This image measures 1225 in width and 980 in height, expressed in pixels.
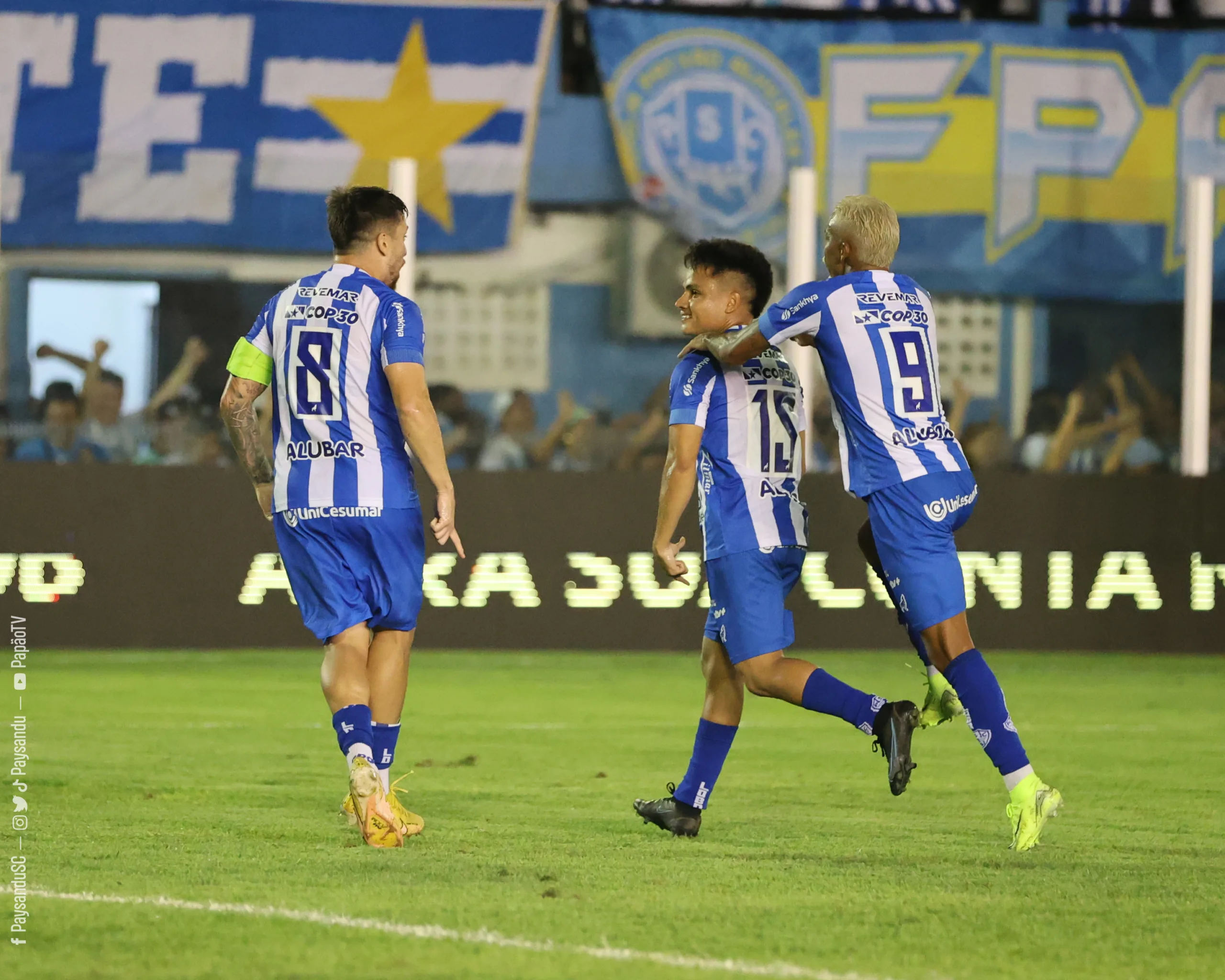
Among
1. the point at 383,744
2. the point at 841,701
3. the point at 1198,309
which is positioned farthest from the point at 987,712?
the point at 1198,309

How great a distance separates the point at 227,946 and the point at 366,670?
5.52 ft

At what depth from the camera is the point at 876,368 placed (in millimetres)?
5375

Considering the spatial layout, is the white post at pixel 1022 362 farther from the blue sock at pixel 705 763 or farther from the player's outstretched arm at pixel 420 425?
the player's outstretched arm at pixel 420 425

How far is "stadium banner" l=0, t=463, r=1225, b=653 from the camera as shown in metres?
11.2

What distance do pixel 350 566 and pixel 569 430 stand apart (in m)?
6.72

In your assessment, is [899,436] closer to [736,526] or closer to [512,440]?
[736,526]

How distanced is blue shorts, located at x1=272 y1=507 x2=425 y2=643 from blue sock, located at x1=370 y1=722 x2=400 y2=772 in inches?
12.1

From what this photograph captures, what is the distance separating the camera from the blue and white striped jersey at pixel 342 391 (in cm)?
542

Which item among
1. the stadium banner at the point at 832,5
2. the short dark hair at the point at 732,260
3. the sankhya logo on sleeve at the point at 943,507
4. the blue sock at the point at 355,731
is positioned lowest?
the blue sock at the point at 355,731

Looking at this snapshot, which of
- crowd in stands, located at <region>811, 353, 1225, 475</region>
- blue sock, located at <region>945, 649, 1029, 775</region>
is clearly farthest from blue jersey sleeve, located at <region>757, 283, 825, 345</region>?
crowd in stands, located at <region>811, 353, 1225, 475</region>

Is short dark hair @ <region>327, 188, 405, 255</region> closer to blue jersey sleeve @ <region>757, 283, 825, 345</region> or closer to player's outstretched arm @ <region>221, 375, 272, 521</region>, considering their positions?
player's outstretched arm @ <region>221, 375, 272, 521</region>

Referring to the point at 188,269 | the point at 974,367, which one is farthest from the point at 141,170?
the point at 974,367

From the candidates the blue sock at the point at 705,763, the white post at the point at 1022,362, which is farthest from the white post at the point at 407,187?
the blue sock at the point at 705,763

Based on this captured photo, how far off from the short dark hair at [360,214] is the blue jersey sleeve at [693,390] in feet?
3.15
